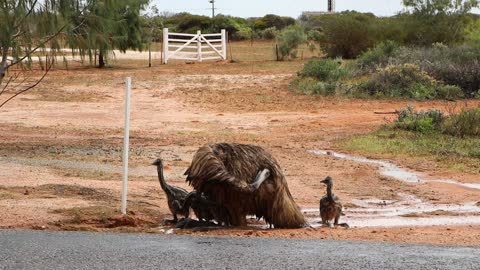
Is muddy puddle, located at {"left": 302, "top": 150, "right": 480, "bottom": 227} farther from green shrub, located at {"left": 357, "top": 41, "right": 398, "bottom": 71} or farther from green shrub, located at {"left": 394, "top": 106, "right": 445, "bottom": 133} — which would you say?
green shrub, located at {"left": 357, "top": 41, "right": 398, "bottom": 71}

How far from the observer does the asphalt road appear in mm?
8875

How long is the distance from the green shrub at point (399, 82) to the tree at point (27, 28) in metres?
16.3

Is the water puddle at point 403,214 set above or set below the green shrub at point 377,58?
below

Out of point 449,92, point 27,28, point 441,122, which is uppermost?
point 27,28

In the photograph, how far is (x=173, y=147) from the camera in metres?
22.0

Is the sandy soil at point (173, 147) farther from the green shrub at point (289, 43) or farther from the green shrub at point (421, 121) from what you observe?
the green shrub at point (289, 43)

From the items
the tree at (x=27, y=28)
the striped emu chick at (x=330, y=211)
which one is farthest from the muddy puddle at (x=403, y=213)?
the tree at (x=27, y=28)

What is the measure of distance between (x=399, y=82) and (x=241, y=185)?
22.6 m

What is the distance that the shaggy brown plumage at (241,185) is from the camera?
11.8 meters

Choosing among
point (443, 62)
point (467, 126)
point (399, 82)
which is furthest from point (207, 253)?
point (443, 62)

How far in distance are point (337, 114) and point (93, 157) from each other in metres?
11.2

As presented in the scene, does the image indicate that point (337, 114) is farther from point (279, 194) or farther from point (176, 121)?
point (279, 194)

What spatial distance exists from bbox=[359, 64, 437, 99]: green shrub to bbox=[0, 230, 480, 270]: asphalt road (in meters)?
23.3

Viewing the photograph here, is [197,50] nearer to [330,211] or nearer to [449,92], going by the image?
[449,92]
